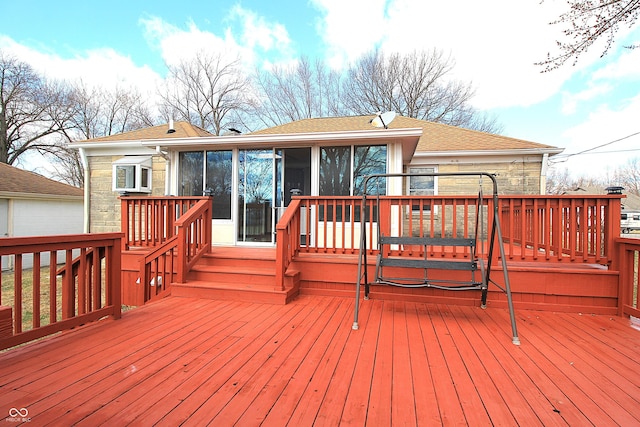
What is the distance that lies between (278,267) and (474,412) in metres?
2.32

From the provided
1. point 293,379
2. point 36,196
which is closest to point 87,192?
point 36,196

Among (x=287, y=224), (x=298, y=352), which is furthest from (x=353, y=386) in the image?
(x=287, y=224)

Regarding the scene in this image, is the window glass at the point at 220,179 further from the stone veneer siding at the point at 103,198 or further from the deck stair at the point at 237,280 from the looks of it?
the stone veneer siding at the point at 103,198

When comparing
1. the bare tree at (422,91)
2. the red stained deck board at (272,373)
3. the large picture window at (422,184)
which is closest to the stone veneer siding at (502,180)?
the large picture window at (422,184)

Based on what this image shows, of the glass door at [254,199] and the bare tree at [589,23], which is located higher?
the bare tree at [589,23]

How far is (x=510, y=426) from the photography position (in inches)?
55.8

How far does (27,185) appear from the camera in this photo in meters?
10.7

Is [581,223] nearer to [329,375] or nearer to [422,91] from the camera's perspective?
A: [329,375]

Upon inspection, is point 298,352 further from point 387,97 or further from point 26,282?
point 387,97

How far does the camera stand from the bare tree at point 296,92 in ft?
58.2

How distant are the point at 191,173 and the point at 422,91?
13860 mm

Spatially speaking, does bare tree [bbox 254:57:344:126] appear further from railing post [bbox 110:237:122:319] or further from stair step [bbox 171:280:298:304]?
railing post [bbox 110:237:122:319]

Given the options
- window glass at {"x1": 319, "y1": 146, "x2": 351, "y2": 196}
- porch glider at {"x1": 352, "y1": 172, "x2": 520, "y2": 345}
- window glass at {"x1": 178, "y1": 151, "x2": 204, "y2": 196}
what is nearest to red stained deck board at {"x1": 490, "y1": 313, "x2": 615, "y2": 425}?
porch glider at {"x1": 352, "y1": 172, "x2": 520, "y2": 345}

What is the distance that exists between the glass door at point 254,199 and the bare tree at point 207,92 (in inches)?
548
